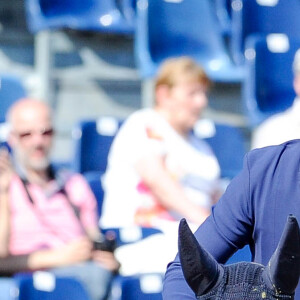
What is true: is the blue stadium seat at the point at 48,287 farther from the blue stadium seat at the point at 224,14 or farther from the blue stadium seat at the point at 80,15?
the blue stadium seat at the point at 224,14

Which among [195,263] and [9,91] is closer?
[195,263]

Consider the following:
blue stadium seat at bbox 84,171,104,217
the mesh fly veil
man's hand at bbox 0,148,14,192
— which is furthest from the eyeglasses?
the mesh fly veil

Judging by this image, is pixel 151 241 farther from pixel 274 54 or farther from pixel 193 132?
pixel 274 54

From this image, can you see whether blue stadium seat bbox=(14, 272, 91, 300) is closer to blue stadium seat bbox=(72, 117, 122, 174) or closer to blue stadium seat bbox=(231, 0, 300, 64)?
blue stadium seat bbox=(72, 117, 122, 174)

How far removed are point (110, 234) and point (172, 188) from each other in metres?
0.39

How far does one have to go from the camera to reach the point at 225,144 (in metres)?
4.53

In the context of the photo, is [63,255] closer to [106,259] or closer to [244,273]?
[106,259]

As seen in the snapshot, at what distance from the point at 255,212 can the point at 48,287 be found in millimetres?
1346

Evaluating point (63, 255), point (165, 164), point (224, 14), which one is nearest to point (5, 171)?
point (63, 255)

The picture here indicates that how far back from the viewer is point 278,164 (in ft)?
5.79

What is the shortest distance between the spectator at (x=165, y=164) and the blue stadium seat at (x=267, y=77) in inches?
29.8

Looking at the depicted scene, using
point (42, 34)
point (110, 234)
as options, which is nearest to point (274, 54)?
point (42, 34)

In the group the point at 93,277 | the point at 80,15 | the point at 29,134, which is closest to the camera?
the point at 93,277

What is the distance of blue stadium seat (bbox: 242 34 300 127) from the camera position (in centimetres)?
486
